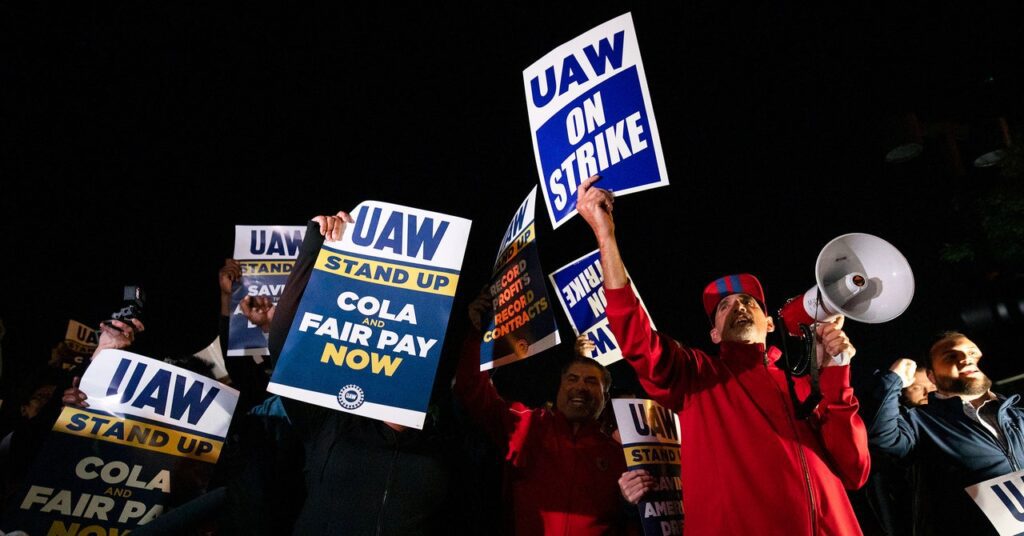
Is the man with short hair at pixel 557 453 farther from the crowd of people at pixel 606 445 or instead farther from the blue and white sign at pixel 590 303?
the blue and white sign at pixel 590 303

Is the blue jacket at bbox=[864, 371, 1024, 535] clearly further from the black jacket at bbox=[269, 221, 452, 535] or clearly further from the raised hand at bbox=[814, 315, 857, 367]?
the black jacket at bbox=[269, 221, 452, 535]

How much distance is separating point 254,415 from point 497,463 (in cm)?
133

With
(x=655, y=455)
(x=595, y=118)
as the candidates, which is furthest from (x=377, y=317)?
(x=655, y=455)

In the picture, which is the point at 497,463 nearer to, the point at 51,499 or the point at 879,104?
the point at 51,499

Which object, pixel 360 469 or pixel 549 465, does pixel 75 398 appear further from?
pixel 549 465

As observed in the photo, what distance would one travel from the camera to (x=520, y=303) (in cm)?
275

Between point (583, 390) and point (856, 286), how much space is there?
1494mm

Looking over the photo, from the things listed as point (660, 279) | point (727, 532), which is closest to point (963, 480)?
point (727, 532)

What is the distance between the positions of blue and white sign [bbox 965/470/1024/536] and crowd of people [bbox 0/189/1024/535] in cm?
19

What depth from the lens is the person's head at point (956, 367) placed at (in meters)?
3.10

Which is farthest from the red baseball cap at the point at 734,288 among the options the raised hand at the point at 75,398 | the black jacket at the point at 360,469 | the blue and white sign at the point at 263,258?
the raised hand at the point at 75,398

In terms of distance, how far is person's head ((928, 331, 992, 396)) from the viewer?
122 inches

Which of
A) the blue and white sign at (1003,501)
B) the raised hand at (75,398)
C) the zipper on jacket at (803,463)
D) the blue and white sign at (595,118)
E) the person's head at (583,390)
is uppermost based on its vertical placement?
the blue and white sign at (595,118)

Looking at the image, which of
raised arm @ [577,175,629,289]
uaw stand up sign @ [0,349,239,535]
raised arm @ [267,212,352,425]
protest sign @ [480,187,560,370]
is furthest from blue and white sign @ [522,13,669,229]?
uaw stand up sign @ [0,349,239,535]
